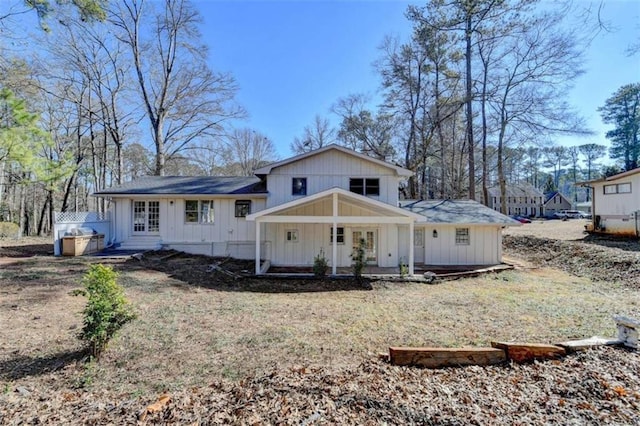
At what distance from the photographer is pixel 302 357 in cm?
432

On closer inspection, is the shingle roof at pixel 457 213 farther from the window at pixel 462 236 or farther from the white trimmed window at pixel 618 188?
the white trimmed window at pixel 618 188

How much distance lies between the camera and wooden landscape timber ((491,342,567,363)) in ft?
13.1

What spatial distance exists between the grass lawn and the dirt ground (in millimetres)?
30

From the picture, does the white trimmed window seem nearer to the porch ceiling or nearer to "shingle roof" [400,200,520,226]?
"shingle roof" [400,200,520,226]

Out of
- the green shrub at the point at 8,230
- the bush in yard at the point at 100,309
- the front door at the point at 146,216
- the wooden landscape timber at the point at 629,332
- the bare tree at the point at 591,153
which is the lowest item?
the wooden landscape timber at the point at 629,332

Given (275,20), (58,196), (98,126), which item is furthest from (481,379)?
(58,196)

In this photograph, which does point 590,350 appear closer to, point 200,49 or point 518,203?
point 200,49

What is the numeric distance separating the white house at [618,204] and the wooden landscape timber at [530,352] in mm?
16153

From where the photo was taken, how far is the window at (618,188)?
51.4 feet

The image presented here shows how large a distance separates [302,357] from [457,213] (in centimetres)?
1171

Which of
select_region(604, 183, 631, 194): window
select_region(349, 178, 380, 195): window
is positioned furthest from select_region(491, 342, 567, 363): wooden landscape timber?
select_region(604, 183, 631, 194): window

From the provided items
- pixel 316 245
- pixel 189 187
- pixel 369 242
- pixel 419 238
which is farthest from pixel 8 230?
pixel 419 238

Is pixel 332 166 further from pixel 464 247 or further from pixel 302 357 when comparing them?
pixel 302 357

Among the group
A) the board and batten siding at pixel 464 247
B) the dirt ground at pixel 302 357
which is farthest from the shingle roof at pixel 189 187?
the board and batten siding at pixel 464 247
